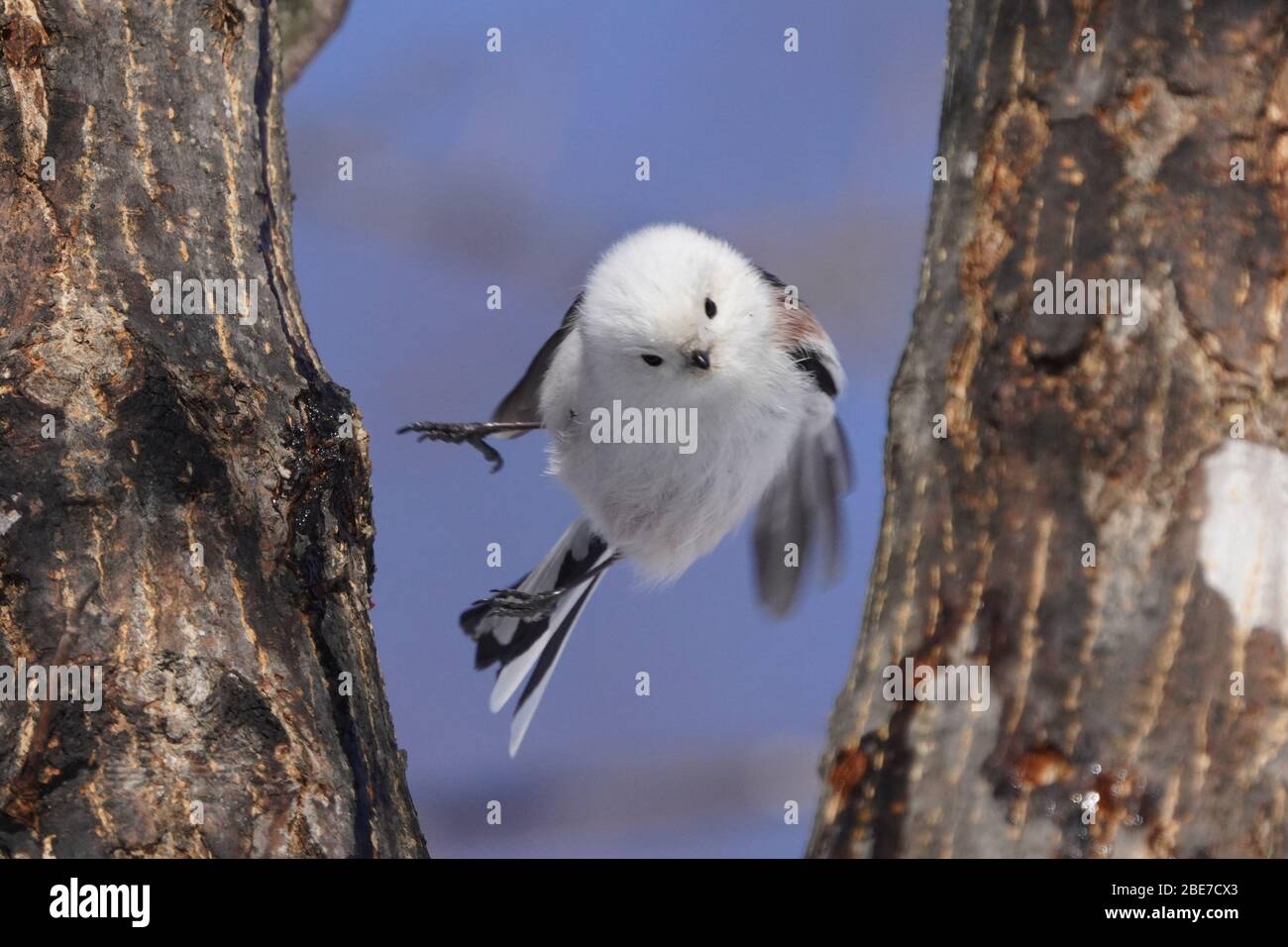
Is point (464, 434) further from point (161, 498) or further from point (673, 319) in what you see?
point (161, 498)

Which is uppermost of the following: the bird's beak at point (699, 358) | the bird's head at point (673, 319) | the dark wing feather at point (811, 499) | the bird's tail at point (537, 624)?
the bird's head at point (673, 319)

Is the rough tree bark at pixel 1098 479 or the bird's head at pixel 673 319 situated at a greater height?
the bird's head at pixel 673 319

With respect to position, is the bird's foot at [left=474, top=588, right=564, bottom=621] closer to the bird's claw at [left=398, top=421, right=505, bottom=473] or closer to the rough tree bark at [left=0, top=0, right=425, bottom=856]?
the bird's claw at [left=398, top=421, right=505, bottom=473]

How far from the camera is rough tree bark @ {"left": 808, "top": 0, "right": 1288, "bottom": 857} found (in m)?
1.16

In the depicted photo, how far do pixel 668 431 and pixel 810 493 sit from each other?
1.70 feet

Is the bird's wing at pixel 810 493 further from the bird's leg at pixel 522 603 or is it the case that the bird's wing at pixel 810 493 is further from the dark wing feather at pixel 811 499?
the bird's leg at pixel 522 603

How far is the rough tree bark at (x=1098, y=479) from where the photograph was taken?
1.16 m

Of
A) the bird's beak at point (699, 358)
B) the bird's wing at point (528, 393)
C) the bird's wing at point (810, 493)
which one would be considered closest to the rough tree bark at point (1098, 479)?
the bird's beak at point (699, 358)

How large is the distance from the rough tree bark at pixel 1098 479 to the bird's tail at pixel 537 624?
4.65ft

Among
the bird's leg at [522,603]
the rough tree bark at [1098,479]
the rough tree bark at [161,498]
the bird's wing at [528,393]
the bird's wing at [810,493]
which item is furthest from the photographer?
the bird's wing at [528,393]

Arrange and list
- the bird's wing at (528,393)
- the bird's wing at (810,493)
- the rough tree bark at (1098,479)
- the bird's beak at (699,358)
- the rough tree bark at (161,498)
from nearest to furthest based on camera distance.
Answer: the rough tree bark at (1098,479) < the rough tree bark at (161,498) < the bird's beak at (699,358) < the bird's wing at (810,493) < the bird's wing at (528,393)

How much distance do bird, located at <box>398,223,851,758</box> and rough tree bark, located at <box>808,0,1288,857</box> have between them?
1.02 m

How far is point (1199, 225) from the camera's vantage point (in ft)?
4.06
